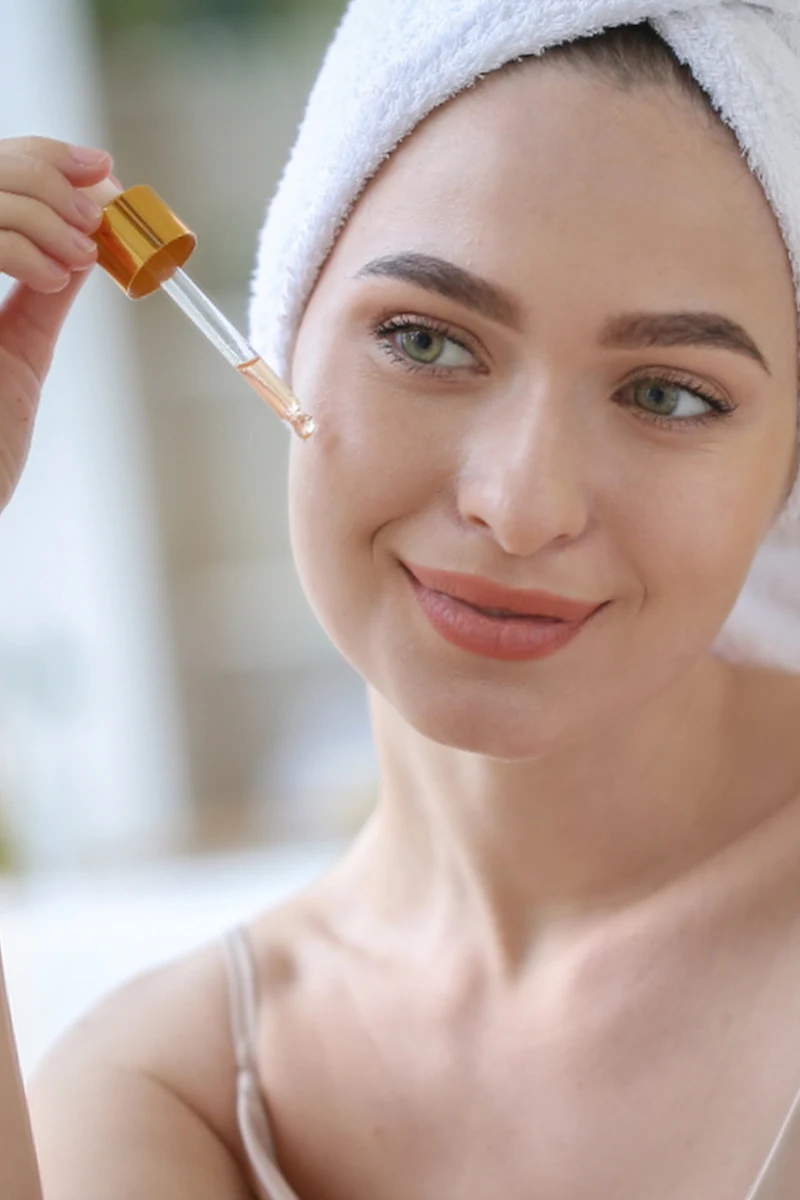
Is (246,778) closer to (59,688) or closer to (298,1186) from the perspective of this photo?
(59,688)

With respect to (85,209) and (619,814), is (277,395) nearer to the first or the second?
(85,209)

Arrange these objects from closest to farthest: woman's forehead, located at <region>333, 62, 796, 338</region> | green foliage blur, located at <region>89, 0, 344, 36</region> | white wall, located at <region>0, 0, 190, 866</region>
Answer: woman's forehead, located at <region>333, 62, 796, 338</region> < white wall, located at <region>0, 0, 190, 866</region> < green foliage blur, located at <region>89, 0, 344, 36</region>

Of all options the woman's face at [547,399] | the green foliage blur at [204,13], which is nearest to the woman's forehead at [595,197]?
the woman's face at [547,399]

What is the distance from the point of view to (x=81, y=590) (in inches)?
94.2

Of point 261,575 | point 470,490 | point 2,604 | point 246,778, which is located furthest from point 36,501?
point 470,490

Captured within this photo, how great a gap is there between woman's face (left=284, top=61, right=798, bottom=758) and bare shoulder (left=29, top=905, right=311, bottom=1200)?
11.1 inches

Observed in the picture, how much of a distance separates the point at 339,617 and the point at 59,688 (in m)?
1.58

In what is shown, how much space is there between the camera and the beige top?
0.66 m

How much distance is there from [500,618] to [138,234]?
0.25m

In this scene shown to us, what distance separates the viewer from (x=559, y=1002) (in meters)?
0.81

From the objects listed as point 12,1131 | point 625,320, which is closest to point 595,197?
point 625,320

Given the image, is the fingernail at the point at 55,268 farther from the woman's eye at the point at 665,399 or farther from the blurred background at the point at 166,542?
the blurred background at the point at 166,542

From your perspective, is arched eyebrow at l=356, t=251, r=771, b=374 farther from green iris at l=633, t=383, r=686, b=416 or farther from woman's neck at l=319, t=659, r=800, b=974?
woman's neck at l=319, t=659, r=800, b=974

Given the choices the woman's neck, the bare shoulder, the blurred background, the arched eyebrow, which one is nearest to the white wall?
the blurred background
